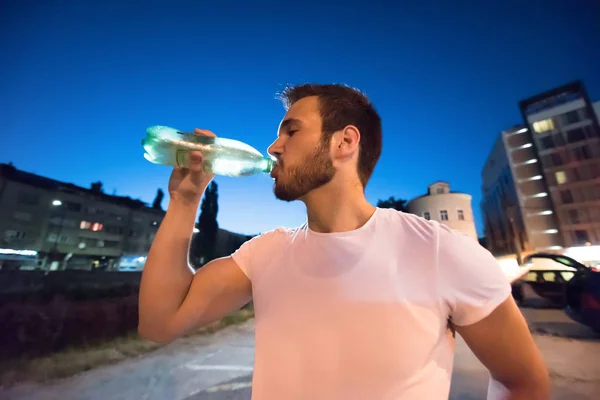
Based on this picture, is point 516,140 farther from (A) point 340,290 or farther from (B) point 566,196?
(A) point 340,290

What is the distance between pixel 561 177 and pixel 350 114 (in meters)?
40.4

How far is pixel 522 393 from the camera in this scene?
90 centimetres

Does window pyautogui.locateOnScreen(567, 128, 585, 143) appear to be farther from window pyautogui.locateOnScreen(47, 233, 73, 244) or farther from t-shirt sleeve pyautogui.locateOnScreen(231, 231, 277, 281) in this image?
window pyautogui.locateOnScreen(47, 233, 73, 244)

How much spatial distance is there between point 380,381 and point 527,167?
42.2m

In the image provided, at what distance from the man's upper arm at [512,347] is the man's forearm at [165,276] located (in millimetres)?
1143

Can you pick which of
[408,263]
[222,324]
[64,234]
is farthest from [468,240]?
[64,234]

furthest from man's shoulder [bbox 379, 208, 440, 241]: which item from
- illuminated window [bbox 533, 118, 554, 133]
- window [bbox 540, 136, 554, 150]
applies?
illuminated window [bbox 533, 118, 554, 133]

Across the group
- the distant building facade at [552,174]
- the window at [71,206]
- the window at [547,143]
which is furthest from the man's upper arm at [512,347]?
the window at [547,143]

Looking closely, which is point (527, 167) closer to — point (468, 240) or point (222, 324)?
point (222, 324)

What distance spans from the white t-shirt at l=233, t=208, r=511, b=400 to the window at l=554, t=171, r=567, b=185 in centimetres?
4033

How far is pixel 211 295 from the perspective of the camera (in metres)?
1.26

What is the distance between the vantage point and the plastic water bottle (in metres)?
1.54

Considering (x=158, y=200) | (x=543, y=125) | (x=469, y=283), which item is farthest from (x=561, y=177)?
(x=158, y=200)

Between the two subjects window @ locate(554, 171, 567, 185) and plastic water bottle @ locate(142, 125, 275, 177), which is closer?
plastic water bottle @ locate(142, 125, 275, 177)
